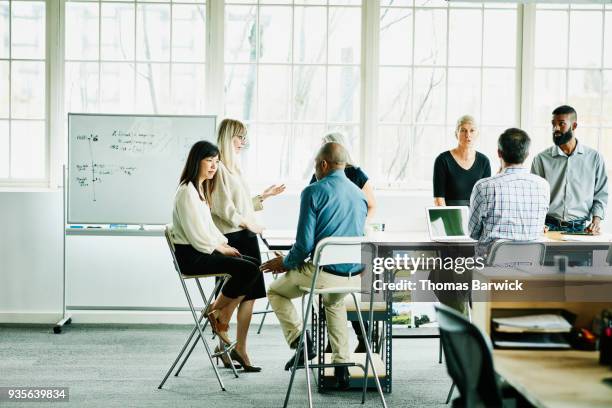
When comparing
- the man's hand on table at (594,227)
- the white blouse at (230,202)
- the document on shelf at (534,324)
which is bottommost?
the document on shelf at (534,324)

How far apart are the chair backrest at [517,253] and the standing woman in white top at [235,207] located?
66.4 inches

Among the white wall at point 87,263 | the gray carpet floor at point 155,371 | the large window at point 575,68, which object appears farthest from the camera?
the large window at point 575,68

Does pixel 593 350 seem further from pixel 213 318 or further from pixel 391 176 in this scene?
pixel 391 176

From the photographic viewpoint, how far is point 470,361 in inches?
83.5

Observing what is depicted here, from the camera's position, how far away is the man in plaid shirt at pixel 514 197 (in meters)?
4.41

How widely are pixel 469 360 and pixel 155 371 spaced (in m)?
3.51

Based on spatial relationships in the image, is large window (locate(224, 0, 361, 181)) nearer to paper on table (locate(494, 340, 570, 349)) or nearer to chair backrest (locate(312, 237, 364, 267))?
chair backrest (locate(312, 237, 364, 267))

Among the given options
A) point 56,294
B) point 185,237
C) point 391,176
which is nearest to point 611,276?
point 185,237

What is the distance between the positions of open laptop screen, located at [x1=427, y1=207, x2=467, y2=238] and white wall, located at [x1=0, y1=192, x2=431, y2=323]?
71.3 inches

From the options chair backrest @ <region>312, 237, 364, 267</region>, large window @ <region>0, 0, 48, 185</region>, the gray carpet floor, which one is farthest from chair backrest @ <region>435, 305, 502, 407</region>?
large window @ <region>0, 0, 48, 185</region>

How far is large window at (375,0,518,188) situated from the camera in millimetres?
6965

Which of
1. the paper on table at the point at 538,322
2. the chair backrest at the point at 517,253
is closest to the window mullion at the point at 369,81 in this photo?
the chair backrest at the point at 517,253

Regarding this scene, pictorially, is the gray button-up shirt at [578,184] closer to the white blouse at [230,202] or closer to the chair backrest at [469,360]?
the white blouse at [230,202]

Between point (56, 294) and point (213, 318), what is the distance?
2.27 meters
